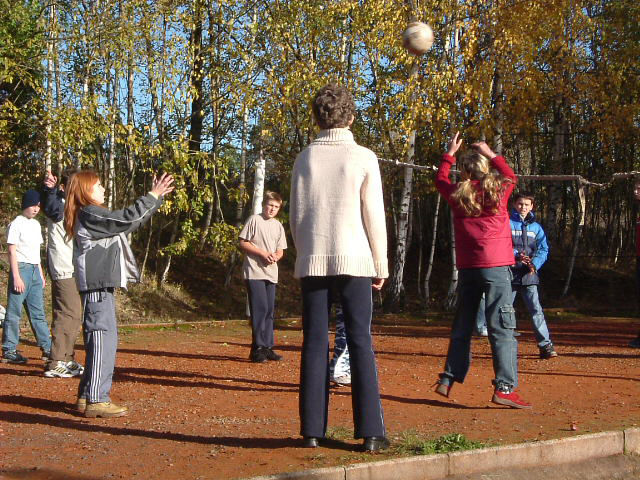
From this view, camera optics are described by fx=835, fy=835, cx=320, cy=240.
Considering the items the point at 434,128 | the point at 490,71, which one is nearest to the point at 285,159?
the point at 434,128

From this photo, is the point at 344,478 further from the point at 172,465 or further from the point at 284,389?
the point at 284,389

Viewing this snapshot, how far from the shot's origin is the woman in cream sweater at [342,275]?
200 inches

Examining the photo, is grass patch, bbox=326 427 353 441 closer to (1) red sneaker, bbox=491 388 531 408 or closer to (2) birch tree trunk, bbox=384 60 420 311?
(1) red sneaker, bbox=491 388 531 408

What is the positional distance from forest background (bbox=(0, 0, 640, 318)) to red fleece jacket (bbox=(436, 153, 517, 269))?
976 cm

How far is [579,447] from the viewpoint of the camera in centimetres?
542

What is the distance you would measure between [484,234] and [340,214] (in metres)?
2.07

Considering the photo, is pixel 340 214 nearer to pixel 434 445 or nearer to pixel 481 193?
pixel 434 445

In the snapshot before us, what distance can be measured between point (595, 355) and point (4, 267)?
49.3 feet

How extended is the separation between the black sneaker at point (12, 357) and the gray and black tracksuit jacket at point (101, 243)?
12.3ft

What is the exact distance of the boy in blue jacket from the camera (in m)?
9.84

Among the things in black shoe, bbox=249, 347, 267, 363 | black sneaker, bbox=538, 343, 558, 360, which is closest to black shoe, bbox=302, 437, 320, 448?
black shoe, bbox=249, 347, 267, 363

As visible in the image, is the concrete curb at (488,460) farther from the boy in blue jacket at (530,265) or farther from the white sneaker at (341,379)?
the boy in blue jacket at (530,265)

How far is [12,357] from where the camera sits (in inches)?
381

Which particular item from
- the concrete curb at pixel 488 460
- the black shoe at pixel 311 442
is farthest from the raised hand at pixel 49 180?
the concrete curb at pixel 488 460
